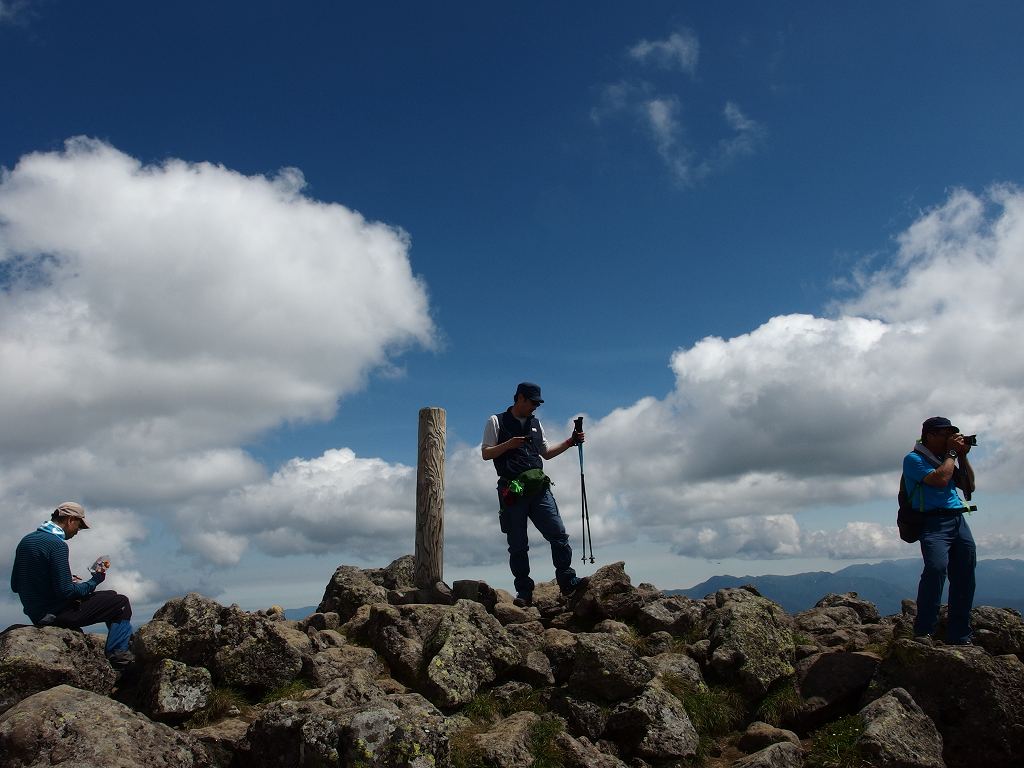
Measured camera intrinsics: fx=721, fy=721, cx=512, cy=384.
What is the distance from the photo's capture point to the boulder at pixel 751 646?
1191 centimetres

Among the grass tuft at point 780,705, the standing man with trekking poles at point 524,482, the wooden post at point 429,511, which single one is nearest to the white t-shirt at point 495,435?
the standing man with trekking poles at point 524,482

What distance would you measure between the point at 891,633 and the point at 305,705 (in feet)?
36.3

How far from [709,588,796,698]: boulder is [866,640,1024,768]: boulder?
1507 mm

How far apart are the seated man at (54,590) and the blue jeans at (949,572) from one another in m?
12.9

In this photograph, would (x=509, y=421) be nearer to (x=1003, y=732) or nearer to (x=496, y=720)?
(x=496, y=720)

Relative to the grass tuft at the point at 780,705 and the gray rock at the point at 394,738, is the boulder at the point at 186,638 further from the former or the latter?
the grass tuft at the point at 780,705

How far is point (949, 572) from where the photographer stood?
12016mm

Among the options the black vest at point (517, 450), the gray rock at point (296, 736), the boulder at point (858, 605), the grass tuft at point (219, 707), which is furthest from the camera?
the boulder at point (858, 605)

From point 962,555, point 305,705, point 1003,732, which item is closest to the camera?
point 305,705

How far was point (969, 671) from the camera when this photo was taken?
10.6 metres

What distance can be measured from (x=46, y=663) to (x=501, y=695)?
261 inches

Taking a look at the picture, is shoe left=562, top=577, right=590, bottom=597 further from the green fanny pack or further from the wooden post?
the wooden post

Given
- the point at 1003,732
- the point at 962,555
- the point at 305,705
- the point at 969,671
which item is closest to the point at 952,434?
the point at 962,555

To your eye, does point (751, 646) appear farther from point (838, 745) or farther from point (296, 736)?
point (296, 736)
